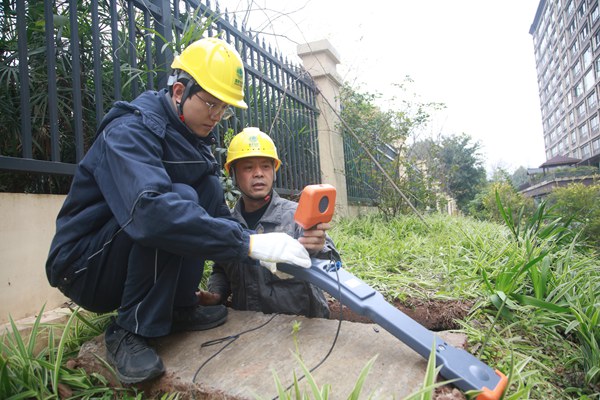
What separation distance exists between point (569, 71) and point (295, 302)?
50.5 feet

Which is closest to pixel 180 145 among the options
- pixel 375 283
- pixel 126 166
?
pixel 126 166

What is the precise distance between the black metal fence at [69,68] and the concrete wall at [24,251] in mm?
172

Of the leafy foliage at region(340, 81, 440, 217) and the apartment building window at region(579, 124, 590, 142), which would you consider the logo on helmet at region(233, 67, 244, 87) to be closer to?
the leafy foliage at region(340, 81, 440, 217)

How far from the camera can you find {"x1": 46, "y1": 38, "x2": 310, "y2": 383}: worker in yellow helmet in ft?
4.13

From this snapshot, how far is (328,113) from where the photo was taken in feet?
19.6

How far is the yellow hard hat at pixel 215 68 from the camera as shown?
1574mm

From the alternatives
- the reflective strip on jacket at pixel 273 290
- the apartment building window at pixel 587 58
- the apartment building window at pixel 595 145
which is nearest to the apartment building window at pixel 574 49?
the apartment building window at pixel 587 58

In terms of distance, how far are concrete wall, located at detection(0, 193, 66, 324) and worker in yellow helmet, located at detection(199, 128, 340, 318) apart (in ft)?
2.81

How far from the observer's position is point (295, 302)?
6.64ft

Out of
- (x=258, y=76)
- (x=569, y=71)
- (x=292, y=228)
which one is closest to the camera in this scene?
(x=292, y=228)

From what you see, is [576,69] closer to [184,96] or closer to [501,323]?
[501,323]

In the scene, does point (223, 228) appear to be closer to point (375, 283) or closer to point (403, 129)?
point (375, 283)

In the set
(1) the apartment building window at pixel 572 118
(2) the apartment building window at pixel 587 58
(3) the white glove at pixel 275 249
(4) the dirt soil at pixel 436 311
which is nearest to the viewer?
(3) the white glove at pixel 275 249

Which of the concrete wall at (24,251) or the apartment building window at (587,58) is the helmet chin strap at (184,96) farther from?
the apartment building window at (587,58)
